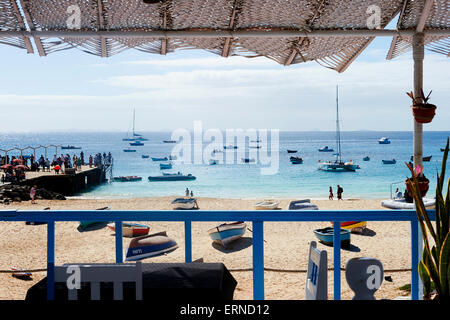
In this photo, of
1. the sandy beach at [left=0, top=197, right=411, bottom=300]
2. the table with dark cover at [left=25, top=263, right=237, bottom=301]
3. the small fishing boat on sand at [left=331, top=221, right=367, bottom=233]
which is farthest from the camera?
the small fishing boat on sand at [left=331, top=221, right=367, bottom=233]

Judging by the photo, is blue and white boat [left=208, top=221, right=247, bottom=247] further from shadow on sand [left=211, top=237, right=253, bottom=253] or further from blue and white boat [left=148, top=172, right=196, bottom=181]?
blue and white boat [left=148, top=172, right=196, bottom=181]

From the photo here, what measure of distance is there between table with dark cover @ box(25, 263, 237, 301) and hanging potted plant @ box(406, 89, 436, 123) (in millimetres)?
2262

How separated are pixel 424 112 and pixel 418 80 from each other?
0.27 m

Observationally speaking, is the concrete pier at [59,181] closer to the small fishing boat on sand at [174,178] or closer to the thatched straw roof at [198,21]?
the small fishing boat on sand at [174,178]

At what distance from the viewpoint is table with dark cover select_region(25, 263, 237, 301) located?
59.7 inches

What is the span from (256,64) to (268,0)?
102 metres

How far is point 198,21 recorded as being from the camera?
3.54 meters

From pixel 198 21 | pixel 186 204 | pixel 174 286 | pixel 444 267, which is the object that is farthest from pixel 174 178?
pixel 174 286

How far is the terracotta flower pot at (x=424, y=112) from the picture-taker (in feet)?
10.9

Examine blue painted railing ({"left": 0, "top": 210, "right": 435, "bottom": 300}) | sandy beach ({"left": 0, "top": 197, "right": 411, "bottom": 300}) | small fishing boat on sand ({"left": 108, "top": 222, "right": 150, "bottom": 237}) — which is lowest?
sandy beach ({"left": 0, "top": 197, "right": 411, "bottom": 300})

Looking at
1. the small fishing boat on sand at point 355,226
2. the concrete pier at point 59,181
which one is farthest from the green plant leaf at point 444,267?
the concrete pier at point 59,181

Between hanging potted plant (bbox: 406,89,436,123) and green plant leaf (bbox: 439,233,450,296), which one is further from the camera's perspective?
hanging potted plant (bbox: 406,89,436,123)

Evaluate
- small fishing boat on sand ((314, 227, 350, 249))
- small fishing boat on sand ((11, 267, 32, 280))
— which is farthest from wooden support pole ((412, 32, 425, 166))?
small fishing boat on sand ((314, 227, 350, 249))

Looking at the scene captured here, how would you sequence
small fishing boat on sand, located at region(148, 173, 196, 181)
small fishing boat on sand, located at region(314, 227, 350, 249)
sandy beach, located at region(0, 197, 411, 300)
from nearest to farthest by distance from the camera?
sandy beach, located at region(0, 197, 411, 300) < small fishing boat on sand, located at region(314, 227, 350, 249) < small fishing boat on sand, located at region(148, 173, 196, 181)
